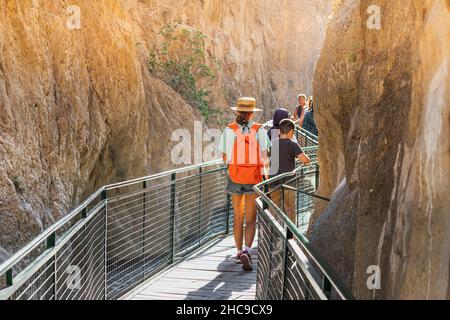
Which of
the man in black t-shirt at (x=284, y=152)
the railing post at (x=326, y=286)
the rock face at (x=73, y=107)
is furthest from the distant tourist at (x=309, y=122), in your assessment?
the railing post at (x=326, y=286)

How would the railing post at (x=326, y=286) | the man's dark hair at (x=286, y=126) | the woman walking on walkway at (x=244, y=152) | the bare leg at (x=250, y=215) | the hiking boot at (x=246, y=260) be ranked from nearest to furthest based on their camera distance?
the railing post at (x=326, y=286) → the woman walking on walkway at (x=244, y=152) → the bare leg at (x=250, y=215) → the hiking boot at (x=246, y=260) → the man's dark hair at (x=286, y=126)

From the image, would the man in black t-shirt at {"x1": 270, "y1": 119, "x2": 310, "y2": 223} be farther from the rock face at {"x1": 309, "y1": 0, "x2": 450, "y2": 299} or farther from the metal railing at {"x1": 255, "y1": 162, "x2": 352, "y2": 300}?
the rock face at {"x1": 309, "y1": 0, "x2": 450, "y2": 299}

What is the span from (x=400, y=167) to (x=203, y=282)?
4.30 m

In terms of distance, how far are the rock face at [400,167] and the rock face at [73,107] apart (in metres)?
3.80

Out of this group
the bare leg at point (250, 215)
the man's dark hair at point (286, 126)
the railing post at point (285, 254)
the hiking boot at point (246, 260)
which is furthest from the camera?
the man's dark hair at point (286, 126)

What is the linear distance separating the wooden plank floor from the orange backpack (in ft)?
4.11

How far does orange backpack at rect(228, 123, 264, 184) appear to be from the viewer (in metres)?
8.09

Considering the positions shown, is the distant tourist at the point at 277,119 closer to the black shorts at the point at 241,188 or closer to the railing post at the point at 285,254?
the black shorts at the point at 241,188

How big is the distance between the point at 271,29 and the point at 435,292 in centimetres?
2890

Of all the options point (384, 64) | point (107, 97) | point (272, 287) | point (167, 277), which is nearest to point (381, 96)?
point (384, 64)

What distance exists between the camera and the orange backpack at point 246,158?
318 inches

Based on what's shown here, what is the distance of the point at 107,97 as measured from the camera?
1335cm

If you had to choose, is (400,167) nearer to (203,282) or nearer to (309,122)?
(203,282)

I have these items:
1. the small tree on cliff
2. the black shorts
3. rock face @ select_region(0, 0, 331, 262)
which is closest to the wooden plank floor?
the black shorts
